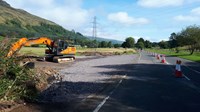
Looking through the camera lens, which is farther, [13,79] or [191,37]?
[191,37]

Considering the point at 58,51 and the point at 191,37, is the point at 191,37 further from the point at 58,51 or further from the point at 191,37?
the point at 58,51

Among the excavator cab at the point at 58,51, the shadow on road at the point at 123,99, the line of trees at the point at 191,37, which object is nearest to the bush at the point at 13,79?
the shadow on road at the point at 123,99

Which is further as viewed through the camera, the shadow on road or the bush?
the bush

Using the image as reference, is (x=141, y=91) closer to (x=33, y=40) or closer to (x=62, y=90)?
(x=62, y=90)

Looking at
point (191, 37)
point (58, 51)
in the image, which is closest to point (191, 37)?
point (191, 37)

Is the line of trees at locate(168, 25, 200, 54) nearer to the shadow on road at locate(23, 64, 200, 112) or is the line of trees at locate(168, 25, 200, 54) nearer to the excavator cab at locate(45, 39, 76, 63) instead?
the excavator cab at locate(45, 39, 76, 63)

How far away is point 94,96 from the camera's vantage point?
1373 centimetres

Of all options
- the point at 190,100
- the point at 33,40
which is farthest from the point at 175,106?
the point at 33,40

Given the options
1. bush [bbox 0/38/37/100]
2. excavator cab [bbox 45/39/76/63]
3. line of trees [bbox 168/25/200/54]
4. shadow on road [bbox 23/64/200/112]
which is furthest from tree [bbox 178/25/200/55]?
bush [bbox 0/38/37/100]

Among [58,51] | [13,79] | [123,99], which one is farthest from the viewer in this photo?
[58,51]

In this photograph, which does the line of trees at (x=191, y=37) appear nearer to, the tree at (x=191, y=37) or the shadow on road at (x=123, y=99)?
the tree at (x=191, y=37)

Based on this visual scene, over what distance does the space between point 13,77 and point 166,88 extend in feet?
23.3

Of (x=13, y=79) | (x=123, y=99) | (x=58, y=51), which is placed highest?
(x=13, y=79)

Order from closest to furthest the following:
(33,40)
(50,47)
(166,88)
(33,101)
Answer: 1. (33,101)
2. (166,88)
3. (33,40)
4. (50,47)
